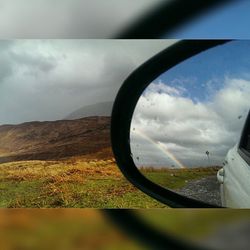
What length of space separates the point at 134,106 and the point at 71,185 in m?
0.60

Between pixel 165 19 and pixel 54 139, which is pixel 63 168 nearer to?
pixel 54 139

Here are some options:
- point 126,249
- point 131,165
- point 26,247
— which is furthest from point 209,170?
point 26,247

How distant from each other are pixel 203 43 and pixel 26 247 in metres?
1.20

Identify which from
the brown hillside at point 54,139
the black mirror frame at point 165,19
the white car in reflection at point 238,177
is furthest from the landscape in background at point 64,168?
the white car in reflection at point 238,177

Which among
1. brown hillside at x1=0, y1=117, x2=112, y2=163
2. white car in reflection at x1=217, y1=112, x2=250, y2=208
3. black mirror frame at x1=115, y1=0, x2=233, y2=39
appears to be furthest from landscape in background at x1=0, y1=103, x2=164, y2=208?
white car in reflection at x1=217, y1=112, x2=250, y2=208

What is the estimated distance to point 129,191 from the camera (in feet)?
7.91

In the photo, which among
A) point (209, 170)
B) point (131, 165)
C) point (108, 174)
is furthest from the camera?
point (108, 174)

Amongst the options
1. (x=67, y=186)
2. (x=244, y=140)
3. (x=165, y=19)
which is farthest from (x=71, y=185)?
(x=244, y=140)

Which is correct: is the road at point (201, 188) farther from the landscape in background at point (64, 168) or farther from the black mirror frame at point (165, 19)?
the black mirror frame at point (165, 19)

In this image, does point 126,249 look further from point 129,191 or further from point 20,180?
point 20,180

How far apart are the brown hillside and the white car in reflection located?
84 centimetres

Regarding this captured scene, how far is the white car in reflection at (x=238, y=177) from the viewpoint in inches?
55.4

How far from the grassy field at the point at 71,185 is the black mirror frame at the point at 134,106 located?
56 millimetres

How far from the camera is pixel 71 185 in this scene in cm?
255
